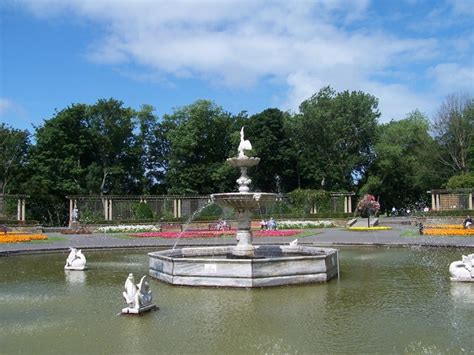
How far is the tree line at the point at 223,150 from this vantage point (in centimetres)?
5753

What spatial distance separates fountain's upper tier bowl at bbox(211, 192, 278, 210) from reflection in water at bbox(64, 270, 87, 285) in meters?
4.50

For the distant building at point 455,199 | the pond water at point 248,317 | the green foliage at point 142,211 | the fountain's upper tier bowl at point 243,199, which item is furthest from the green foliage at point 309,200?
the fountain's upper tier bowl at point 243,199

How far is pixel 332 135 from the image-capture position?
63.3 metres

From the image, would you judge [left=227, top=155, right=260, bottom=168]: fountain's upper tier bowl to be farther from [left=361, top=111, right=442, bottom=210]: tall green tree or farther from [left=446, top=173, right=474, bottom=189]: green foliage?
[left=361, top=111, right=442, bottom=210]: tall green tree

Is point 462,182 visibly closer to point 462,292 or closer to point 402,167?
point 402,167

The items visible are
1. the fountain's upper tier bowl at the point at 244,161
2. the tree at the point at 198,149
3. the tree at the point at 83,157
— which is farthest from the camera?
the tree at the point at 198,149

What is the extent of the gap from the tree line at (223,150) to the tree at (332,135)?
120 millimetres

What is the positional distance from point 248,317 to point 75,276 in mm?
8140

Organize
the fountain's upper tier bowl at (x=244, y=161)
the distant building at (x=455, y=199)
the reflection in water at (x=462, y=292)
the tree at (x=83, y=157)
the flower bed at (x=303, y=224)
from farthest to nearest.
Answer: the tree at (x=83, y=157) < the distant building at (x=455, y=199) < the flower bed at (x=303, y=224) < the fountain's upper tier bowl at (x=244, y=161) < the reflection in water at (x=462, y=292)

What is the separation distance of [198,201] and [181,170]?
36.3 ft

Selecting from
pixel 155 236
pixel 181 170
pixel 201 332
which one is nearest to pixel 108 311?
pixel 201 332

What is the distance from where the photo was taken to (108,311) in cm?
1089

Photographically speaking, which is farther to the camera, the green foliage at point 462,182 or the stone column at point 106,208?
the green foliage at point 462,182

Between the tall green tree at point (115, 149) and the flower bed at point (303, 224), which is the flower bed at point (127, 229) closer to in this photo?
the flower bed at point (303, 224)
